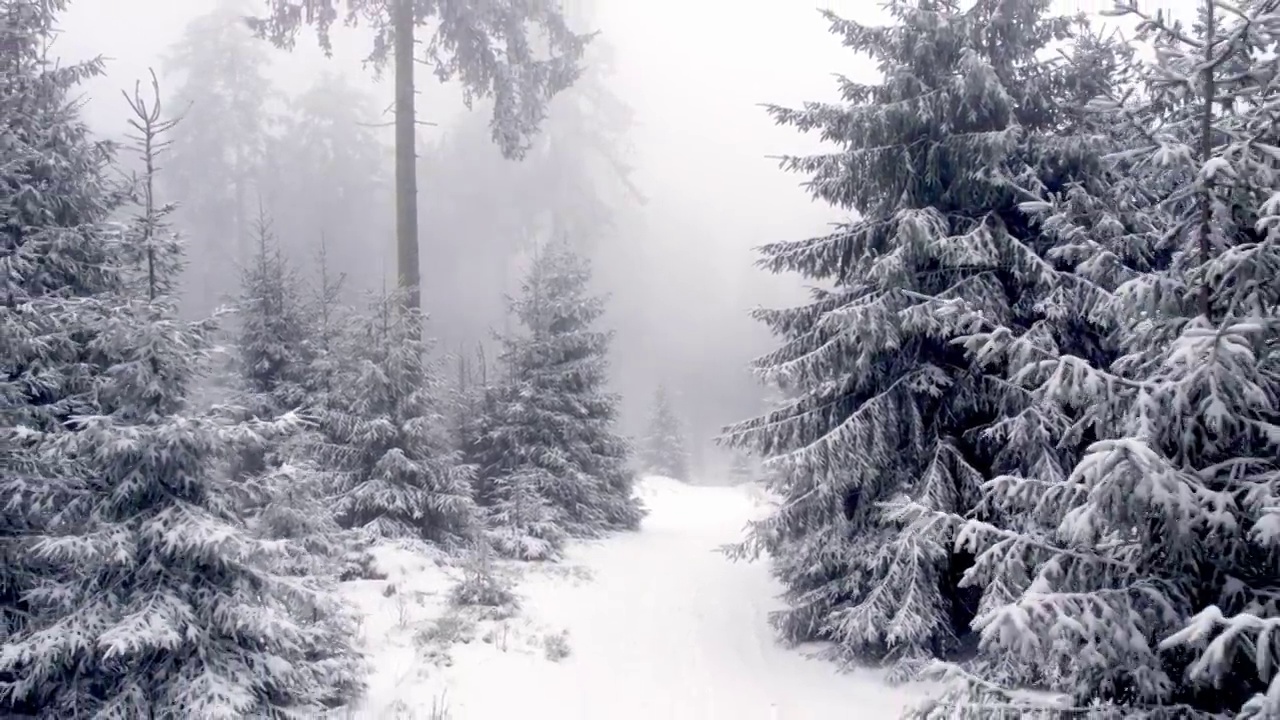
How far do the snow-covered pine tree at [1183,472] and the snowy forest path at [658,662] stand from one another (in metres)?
2.81

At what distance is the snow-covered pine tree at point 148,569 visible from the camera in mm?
5473

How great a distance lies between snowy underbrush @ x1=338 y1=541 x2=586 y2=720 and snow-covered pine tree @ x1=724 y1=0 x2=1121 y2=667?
324 centimetres

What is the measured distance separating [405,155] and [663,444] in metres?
30.2

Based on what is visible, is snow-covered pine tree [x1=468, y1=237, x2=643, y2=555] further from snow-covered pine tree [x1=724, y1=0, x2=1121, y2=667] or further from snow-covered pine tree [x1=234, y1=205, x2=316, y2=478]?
snow-covered pine tree [x1=724, y1=0, x2=1121, y2=667]

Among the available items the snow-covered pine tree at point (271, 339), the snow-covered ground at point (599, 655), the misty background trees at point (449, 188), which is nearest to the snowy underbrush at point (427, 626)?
the snow-covered ground at point (599, 655)

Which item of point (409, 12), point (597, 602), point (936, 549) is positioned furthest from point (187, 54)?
point (936, 549)

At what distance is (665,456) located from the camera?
42562 mm

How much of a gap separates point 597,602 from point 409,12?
12068 millimetres

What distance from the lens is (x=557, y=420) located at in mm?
15641

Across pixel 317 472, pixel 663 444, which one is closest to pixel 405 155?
pixel 317 472

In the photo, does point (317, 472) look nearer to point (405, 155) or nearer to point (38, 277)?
point (38, 277)

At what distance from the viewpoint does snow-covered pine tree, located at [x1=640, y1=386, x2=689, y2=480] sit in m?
42.6

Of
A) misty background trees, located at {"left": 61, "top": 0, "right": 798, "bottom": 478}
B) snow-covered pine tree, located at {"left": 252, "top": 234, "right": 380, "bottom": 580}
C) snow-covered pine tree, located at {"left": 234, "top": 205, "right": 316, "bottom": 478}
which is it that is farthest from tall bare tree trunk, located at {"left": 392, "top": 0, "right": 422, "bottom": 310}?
misty background trees, located at {"left": 61, "top": 0, "right": 798, "bottom": 478}

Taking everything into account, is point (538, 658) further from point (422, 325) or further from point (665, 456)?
point (665, 456)
